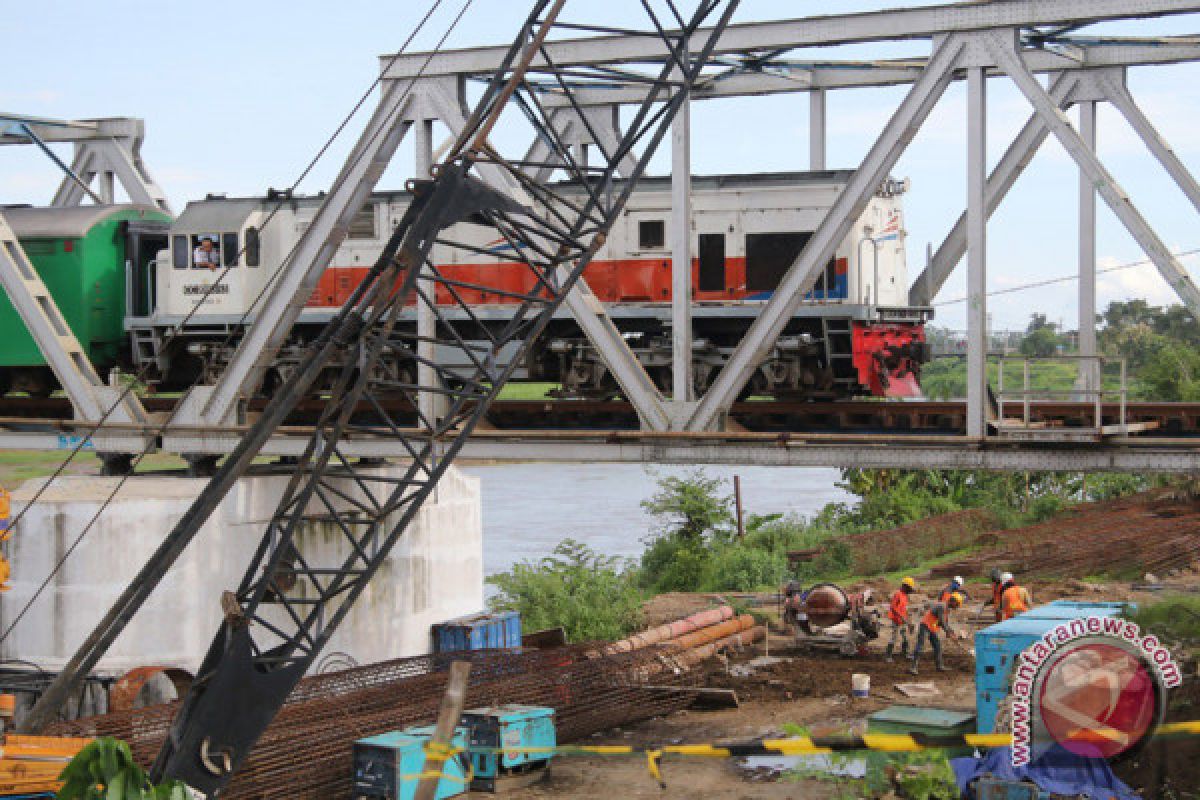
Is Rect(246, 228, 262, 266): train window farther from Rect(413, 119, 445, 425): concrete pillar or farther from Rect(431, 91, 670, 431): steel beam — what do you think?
Rect(431, 91, 670, 431): steel beam

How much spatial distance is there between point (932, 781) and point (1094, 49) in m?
11.1

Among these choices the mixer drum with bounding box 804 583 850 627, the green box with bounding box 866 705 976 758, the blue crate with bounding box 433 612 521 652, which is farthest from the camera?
the mixer drum with bounding box 804 583 850 627

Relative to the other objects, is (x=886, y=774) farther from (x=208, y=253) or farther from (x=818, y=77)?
(x=208, y=253)

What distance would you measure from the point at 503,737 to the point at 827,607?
9.07 meters

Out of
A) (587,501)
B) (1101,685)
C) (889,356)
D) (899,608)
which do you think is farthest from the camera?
(587,501)

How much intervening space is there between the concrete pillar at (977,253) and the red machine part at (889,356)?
3761mm

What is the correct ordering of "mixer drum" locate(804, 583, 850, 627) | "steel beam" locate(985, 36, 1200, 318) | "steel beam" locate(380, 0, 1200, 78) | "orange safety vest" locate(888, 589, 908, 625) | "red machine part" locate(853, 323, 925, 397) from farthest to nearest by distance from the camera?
"mixer drum" locate(804, 583, 850, 627) < "orange safety vest" locate(888, 589, 908, 625) < "red machine part" locate(853, 323, 925, 397) < "steel beam" locate(380, 0, 1200, 78) < "steel beam" locate(985, 36, 1200, 318)

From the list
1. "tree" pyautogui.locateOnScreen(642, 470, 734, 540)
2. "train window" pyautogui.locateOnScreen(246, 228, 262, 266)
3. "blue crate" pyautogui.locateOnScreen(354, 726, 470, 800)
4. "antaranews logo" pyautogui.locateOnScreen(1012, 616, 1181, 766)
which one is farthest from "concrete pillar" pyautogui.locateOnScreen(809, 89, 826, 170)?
"tree" pyautogui.locateOnScreen(642, 470, 734, 540)

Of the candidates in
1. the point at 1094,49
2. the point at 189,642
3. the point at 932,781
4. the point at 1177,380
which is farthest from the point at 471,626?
the point at 1177,380

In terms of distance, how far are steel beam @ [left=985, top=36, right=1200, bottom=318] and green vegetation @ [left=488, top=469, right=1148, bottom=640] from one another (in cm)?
1364

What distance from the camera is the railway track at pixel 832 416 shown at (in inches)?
807

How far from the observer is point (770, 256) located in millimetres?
24219

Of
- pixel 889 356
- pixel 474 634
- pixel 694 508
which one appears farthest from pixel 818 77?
pixel 694 508

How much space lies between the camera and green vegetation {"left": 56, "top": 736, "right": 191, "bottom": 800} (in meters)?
12.6
